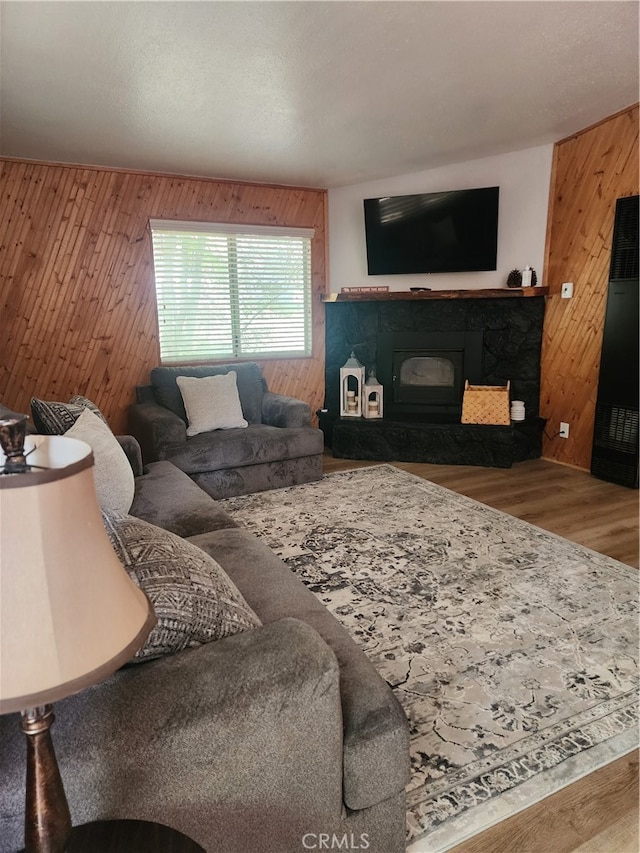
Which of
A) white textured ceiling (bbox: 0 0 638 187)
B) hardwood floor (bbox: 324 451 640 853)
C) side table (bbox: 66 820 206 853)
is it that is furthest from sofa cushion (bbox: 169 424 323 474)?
side table (bbox: 66 820 206 853)

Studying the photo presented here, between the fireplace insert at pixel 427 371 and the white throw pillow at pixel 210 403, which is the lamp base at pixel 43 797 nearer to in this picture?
the white throw pillow at pixel 210 403

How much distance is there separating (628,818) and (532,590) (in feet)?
3.82

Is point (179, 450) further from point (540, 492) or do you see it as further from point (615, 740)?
point (615, 740)

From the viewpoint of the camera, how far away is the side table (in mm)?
805

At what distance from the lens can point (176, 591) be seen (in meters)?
1.10

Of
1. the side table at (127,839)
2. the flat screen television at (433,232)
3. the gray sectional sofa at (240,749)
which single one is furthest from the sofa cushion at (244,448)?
the side table at (127,839)

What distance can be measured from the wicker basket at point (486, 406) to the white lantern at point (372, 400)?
765 millimetres

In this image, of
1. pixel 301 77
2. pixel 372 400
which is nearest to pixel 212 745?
pixel 301 77

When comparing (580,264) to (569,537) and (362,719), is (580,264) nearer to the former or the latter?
(569,537)

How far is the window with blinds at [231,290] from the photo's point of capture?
15.6 feet

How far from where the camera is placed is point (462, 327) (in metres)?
4.85

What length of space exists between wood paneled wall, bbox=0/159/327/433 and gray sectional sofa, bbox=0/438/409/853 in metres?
3.96

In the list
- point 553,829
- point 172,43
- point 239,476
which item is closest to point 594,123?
point 172,43

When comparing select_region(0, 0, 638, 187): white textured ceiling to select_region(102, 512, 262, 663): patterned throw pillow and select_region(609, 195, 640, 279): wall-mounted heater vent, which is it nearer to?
select_region(609, 195, 640, 279): wall-mounted heater vent
